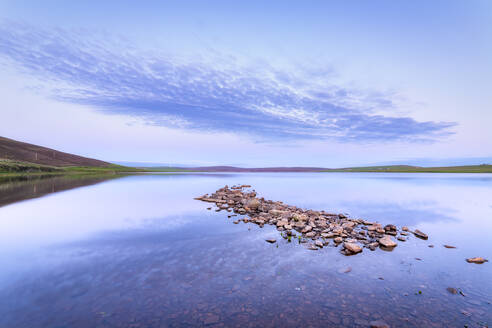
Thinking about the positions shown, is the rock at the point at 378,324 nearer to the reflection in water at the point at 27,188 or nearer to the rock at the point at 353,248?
the rock at the point at 353,248

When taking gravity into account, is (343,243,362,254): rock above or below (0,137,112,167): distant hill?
below

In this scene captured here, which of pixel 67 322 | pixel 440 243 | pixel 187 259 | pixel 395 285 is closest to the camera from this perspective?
pixel 67 322

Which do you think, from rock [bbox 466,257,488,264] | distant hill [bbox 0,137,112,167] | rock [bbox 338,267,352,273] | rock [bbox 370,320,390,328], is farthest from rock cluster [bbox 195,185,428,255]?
distant hill [bbox 0,137,112,167]

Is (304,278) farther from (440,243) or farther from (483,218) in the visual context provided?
(483,218)

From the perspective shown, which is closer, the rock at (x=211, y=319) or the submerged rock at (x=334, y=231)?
the rock at (x=211, y=319)

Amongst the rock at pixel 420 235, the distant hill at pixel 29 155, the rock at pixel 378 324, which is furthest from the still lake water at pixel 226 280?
the distant hill at pixel 29 155

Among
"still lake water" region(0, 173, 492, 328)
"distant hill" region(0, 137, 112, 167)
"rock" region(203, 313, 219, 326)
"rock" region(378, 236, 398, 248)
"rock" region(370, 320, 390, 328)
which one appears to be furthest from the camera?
"distant hill" region(0, 137, 112, 167)

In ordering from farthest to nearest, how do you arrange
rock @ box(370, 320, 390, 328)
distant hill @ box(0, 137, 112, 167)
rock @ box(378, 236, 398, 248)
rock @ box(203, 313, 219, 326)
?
1. distant hill @ box(0, 137, 112, 167)
2. rock @ box(378, 236, 398, 248)
3. rock @ box(203, 313, 219, 326)
4. rock @ box(370, 320, 390, 328)

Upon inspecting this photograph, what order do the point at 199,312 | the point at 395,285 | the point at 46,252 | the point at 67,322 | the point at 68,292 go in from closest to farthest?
the point at 67,322 → the point at 199,312 → the point at 68,292 → the point at 395,285 → the point at 46,252

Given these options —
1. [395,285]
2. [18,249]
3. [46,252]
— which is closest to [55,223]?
[18,249]

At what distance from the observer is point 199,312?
6168 millimetres

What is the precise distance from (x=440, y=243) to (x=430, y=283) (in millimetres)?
7044

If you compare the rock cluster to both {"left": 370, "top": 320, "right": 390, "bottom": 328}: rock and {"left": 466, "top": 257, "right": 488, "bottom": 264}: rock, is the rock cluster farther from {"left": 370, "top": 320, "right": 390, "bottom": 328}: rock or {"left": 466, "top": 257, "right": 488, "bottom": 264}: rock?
{"left": 370, "top": 320, "right": 390, "bottom": 328}: rock

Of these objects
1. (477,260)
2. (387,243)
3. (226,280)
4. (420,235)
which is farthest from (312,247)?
(420,235)
